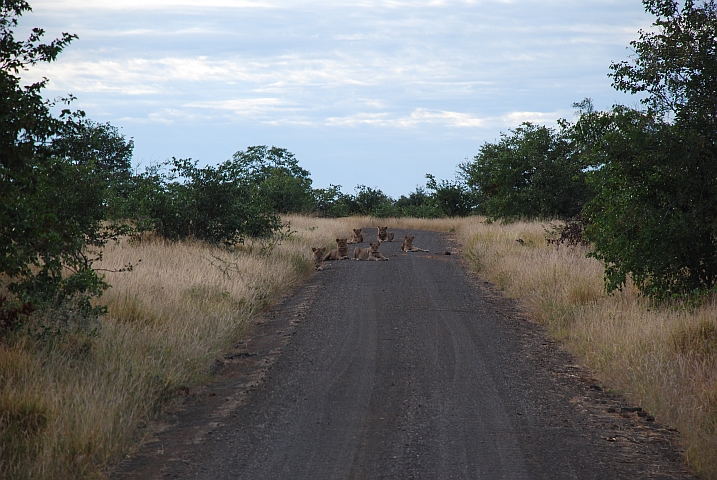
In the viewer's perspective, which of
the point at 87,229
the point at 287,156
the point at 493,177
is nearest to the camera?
the point at 87,229

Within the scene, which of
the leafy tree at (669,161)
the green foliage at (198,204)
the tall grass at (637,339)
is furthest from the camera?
the green foliage at (198,204)

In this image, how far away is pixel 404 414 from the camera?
6.36 metres

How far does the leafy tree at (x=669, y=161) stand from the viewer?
10.0m

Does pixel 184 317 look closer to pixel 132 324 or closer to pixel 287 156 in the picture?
pixel 132 324

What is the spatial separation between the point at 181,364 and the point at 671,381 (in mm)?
5182

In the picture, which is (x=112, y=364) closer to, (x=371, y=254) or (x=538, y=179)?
(x=371, y=254)

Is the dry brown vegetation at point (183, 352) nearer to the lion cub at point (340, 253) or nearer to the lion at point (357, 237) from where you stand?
the lion cub at point (340, 253)

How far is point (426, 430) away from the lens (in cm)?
590

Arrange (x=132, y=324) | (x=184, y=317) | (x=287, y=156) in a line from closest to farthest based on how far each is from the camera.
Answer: (x=132, y=324)
(x=184, y=317)
(x=287, y=156)

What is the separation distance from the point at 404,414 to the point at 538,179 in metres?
25.4

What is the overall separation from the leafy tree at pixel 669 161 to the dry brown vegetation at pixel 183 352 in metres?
0.90

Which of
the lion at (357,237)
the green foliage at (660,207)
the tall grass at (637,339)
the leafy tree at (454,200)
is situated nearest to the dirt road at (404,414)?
the tall grass at (637,339)

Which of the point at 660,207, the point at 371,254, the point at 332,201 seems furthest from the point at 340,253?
the point at 332,201

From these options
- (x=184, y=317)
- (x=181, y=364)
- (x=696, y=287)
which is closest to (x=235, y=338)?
(x=184, y=317)
